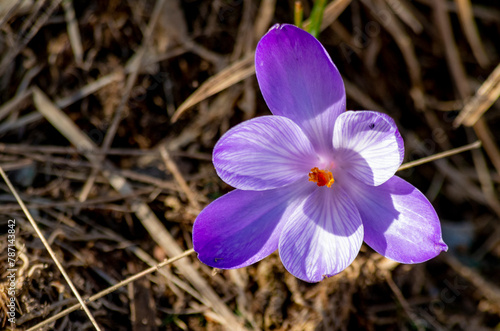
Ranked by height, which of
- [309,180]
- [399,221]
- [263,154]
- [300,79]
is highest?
[300,79]

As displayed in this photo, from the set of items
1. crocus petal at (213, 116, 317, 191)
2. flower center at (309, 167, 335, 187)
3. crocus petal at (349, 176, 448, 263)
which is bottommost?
crocus petal at (349, 176, 448, 263)

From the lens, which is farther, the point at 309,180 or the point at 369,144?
the point at 309,180

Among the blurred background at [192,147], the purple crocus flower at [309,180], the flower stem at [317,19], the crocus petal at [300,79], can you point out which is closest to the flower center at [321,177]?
the purple crocus flower at [309,180]

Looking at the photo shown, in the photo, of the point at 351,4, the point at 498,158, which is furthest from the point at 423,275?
the point at 351,4

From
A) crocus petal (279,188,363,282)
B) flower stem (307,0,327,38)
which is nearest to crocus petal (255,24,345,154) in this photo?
crocus petal (279,188,363,282)

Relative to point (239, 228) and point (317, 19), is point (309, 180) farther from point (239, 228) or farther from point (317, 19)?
point (317, 19)

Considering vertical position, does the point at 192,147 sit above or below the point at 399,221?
above

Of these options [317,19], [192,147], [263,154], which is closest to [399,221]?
[263,154]

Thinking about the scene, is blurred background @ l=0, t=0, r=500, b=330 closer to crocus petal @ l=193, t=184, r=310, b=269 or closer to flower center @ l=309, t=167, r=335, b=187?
crocus petal @ l=193, t=184, r=310, b=269
